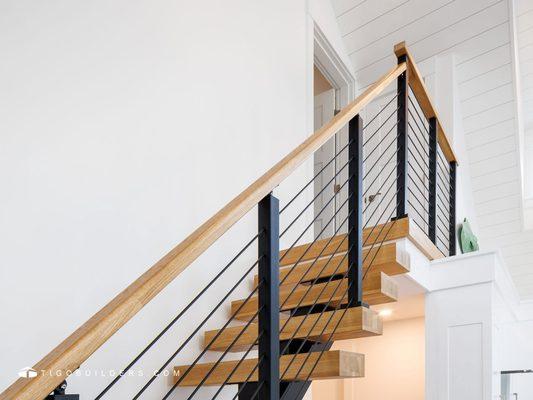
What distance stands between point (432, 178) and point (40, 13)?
217 centimetres

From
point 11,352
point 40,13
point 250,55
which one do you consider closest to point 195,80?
point 250,55

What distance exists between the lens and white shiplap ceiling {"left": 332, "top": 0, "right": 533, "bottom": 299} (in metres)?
4.48

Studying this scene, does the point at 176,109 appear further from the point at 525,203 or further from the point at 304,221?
the point at 525,203

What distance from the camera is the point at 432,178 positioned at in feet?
10.7

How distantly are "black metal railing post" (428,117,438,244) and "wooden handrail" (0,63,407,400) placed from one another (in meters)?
1.59

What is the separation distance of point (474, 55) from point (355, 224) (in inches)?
122

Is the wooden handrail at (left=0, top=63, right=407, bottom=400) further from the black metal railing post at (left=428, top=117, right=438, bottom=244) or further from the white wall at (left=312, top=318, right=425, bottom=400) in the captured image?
the white wall at (left=312, top=318, right=425, bottom=400)

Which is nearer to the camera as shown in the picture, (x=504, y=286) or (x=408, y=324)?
(x=504, y=286)

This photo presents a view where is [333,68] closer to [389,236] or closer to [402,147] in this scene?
[402,147]

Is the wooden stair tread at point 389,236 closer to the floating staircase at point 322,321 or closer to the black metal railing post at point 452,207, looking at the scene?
the floating staircase at point 322,321

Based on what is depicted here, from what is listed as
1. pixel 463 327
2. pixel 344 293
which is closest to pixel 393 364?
pixel 463 327

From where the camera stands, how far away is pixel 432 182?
3.25 meters

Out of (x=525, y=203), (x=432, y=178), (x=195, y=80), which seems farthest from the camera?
(x=525, y=203)

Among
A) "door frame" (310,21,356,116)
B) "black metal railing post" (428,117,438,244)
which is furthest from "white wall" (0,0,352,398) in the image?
"door frame" (310,21,356,116)
